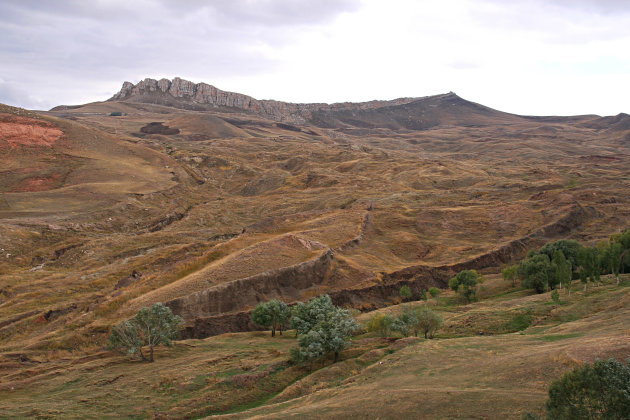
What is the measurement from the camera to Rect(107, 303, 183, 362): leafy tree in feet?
105

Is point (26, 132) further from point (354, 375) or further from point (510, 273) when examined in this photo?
point (354, 375)

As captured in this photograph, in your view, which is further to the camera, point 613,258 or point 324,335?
point 613,258

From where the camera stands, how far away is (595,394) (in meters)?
13.4

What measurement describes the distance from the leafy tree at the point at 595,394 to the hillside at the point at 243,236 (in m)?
3.44

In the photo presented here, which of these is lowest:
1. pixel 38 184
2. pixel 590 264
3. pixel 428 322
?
pixel 428 322

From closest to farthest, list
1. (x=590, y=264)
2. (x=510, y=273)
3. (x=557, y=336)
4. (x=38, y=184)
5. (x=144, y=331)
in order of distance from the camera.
Answer: (x=557, y=336) → (x=144, y=331) → (x=590, y=264) → (x=510, y=273) → (x=38, y=184)

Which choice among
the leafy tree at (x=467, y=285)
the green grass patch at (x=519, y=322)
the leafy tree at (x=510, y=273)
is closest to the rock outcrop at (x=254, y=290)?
the leafy tree at (x=467, y=285)

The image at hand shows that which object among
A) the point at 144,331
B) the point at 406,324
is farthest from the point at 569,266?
the point at 144,331

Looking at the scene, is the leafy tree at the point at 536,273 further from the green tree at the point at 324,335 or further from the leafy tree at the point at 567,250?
the green tree at the point at 324,335

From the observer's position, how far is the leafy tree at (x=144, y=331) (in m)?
31.9

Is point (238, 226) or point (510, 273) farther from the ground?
point (238, 226)

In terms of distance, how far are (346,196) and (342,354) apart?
221ft

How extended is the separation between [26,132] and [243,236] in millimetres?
82175

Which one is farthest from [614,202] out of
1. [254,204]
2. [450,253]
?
[254,204]
